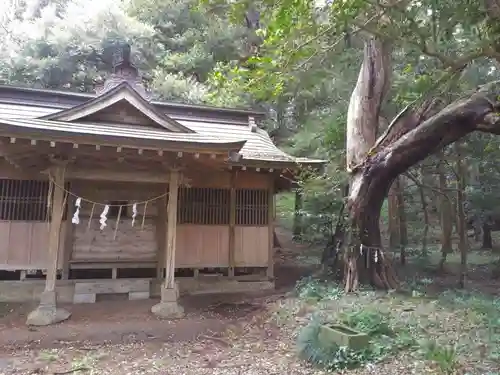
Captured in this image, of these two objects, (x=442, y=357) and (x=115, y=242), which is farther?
(x=115, y=242)

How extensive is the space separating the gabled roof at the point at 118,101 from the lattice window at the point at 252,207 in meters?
2.03

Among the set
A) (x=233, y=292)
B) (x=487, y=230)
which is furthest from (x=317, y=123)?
(x=487, y=230)

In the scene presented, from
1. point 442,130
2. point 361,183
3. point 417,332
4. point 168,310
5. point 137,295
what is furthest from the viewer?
point 361,183

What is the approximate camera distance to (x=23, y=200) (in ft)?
28.2

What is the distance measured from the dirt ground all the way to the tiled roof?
322 centimetres

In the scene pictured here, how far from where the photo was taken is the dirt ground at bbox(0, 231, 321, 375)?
210 inches

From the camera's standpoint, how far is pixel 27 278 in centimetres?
880

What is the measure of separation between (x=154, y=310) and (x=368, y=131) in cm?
613

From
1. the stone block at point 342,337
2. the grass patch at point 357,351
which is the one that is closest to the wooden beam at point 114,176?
the grass patch at point 357,351

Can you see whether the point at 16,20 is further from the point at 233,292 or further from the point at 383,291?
the point at 383,291

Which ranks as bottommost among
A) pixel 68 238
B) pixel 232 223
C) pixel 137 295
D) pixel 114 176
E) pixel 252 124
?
pixel 137 295

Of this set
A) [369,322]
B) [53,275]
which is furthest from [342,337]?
[53,275]

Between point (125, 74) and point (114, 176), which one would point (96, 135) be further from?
point (125, 74)

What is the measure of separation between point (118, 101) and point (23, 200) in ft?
9.17
